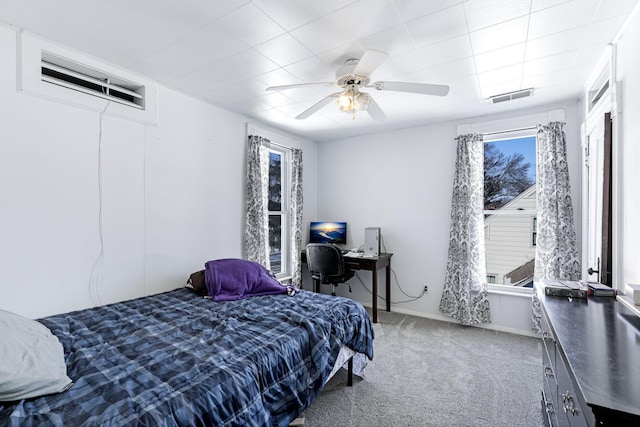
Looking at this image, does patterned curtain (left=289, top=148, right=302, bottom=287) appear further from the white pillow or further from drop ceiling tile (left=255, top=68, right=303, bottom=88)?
the white pillow

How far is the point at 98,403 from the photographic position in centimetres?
117

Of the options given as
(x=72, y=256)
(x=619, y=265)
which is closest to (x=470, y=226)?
Result: (x=619, y=265)

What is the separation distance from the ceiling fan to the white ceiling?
13 centimetres

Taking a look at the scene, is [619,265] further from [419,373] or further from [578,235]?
[419,373]

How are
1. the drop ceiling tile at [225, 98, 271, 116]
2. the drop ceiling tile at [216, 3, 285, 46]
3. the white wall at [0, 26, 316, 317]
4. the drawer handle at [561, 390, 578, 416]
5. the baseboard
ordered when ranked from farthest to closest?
the baseboard
the drop ceiling tile at [225, 98, 271, 116]
the white wall at [0, 26, 316, 317]
the drop ceiling tile at [216, 3, 285, 46]
the drawer handle at [561, 390, 578, 416]

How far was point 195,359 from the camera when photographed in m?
1.50

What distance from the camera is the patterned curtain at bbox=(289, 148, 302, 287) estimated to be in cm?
425

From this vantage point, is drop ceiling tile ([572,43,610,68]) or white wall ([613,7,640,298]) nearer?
white wall ([613,7,640,298])

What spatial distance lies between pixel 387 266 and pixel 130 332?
313 cm

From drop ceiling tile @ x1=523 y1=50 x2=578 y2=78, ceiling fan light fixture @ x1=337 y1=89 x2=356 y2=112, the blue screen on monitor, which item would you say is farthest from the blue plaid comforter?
drop ceiling tile @ x1=523 y1=50 x2=578 y2=78

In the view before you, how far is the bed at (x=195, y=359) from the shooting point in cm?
116

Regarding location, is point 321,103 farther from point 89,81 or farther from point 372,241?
point 372,241

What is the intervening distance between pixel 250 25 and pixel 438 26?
46.3 inches

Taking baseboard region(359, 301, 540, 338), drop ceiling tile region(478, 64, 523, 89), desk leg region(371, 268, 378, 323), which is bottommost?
baseboard region(359, 301, 540, 338)
